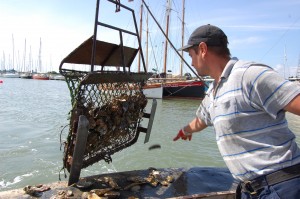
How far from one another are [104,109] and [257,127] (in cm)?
212

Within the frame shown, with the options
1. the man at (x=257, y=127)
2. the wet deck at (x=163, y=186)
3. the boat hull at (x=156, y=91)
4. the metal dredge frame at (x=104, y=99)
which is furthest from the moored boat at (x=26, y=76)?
the man at (x=257, y=127)

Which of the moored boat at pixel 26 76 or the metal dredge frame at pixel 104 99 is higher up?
the metal dredge frame at pixel 104 99

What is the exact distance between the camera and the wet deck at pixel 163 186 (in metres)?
3.68

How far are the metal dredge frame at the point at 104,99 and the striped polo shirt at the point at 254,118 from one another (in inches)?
64.9

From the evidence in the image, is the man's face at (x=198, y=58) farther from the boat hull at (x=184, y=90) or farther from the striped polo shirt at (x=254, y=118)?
the boat hull at (x=184, y=90)

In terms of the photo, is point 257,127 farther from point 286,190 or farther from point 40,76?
point 40,76

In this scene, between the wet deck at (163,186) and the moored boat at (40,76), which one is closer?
the wet deck at (163,186)

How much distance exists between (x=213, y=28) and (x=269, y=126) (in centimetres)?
82

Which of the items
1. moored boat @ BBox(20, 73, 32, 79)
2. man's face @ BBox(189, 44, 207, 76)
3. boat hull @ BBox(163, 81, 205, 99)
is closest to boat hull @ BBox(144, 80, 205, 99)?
boat hull @ BBox(163, 81, 205, 99)

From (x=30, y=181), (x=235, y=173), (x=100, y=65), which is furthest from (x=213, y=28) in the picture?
(x=30, y=181)

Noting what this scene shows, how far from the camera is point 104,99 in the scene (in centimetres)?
401

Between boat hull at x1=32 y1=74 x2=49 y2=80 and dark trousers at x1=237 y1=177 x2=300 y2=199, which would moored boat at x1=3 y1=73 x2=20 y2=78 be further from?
dark trousers at x1=237 y1=177 x2=300 y2=199

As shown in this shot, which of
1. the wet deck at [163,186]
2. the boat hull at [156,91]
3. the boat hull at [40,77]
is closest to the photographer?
the wet deck at [163,186]

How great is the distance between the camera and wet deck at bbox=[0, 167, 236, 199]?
368 cm
